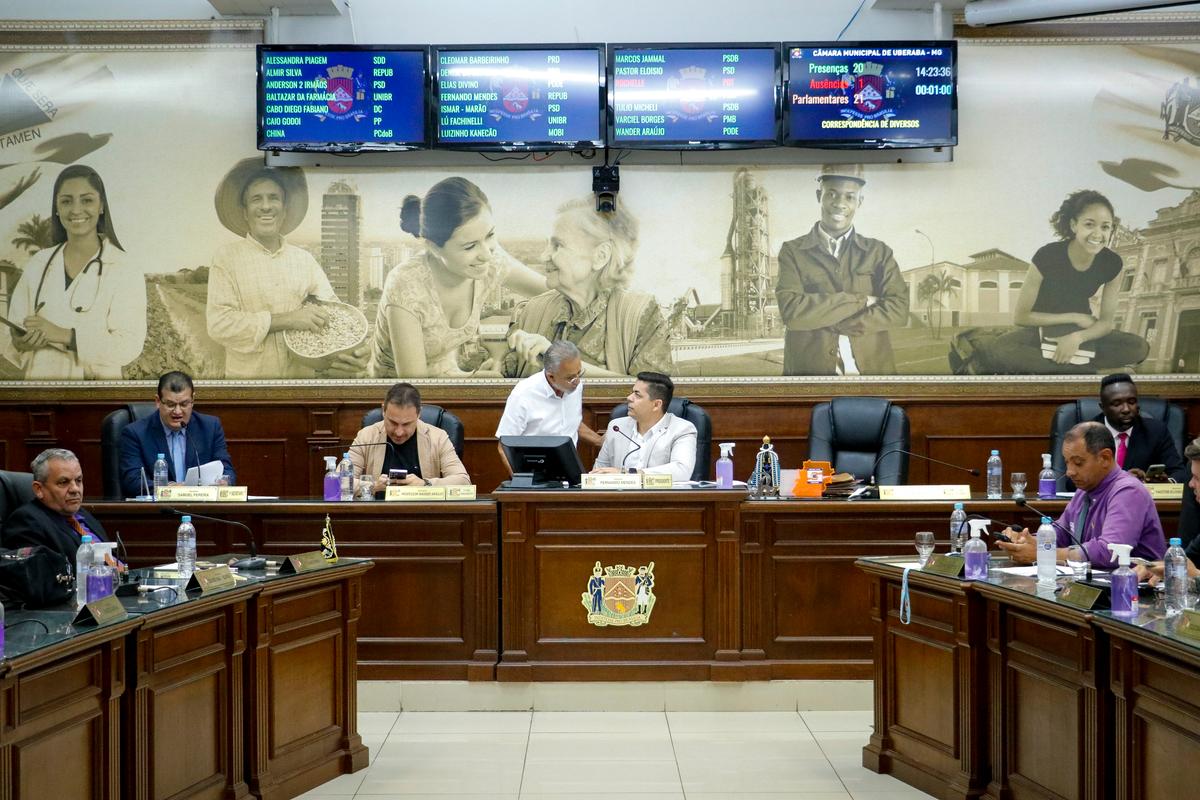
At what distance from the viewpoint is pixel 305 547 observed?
17.5 ft

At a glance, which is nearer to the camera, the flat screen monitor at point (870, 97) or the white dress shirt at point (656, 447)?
the white dress shirt at point (656, 447)

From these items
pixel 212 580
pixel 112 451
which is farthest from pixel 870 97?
pixel 212 580

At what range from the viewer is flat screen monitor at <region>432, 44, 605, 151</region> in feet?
23.1

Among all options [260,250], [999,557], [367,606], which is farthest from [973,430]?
[260,250]

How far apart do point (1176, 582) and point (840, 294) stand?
4.35 metres

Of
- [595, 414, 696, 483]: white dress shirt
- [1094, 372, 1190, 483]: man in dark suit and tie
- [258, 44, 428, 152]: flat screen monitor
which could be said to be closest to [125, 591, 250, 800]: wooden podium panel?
[595, 414, 696, 483]: white dress shirt

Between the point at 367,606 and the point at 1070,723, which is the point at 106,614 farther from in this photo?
the point at 1070,723

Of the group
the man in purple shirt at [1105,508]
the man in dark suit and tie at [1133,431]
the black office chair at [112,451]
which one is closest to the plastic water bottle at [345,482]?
the black office chair at [112,451]

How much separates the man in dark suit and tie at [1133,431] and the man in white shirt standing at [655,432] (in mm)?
2300

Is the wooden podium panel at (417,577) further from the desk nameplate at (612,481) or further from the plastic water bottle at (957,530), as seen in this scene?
the plastic water bottle at (957,530)

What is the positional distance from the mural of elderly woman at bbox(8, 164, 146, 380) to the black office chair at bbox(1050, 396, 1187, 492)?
19.0 ft

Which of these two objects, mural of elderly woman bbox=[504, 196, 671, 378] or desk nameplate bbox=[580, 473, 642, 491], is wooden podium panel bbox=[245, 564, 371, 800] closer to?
desk nameplate bbox=[580, 473, 642, 491]

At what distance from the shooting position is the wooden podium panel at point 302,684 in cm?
393

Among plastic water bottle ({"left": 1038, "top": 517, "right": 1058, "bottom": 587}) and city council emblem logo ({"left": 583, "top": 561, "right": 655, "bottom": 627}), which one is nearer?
plastic water bottle ({"left": 1038, "top": 517, "right": 1058, "bottom": 587})
